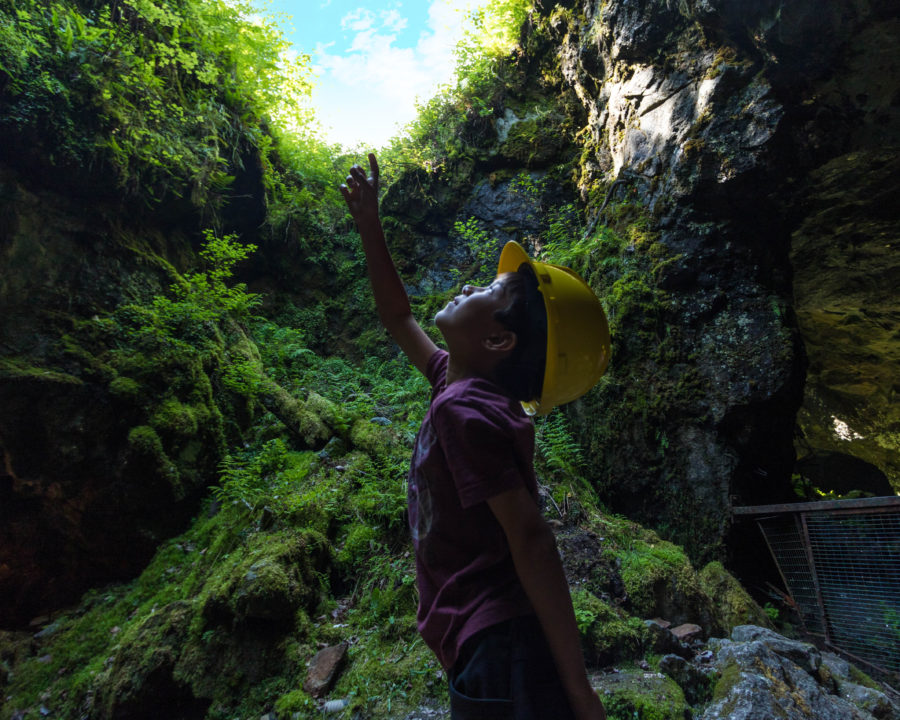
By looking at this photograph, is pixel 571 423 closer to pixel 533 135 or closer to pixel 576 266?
pixel 576 266

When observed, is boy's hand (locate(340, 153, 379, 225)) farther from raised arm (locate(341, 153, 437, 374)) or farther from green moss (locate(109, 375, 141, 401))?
green moss (locate(109, 375, 141, 401))

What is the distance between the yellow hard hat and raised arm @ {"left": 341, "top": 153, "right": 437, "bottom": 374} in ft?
1.43

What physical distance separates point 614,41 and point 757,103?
260 cm

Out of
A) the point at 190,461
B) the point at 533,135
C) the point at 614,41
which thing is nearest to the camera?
the point at 190,461

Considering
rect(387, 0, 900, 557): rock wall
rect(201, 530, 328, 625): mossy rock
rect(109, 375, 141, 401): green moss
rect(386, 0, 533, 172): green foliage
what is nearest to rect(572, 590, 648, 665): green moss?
rect(201, 530, 328, 625): mossy rock

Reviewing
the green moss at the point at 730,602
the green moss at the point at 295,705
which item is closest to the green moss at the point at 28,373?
the green moss at the point at 295,705

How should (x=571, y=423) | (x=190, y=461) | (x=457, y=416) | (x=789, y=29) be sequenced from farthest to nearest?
(x=571, y=423) < (x=190, y=461) < (x=789, y=29) < (x=457, y=416)

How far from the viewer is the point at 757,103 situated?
450cm

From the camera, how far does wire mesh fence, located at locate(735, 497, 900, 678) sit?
11.6ft

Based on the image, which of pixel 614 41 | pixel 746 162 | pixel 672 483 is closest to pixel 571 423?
pixel 672 483

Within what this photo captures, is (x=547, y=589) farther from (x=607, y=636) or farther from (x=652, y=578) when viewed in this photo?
(x=652, y=578)

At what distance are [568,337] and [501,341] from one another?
9.1 inches

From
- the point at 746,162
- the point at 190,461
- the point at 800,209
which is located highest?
the point at 746,162

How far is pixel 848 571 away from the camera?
148 inches
